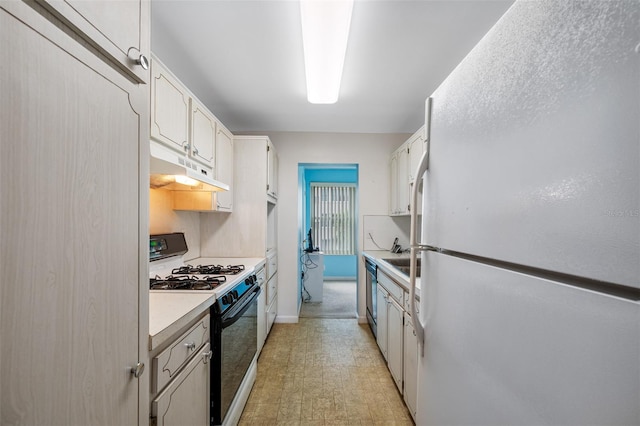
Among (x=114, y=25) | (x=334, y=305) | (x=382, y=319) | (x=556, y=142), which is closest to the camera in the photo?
(x=556, y=142)

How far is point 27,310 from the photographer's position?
1.65 feet

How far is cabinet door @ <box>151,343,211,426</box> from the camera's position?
958 mm

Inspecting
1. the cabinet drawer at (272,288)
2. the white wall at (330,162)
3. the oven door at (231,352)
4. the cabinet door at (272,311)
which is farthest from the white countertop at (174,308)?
the white wall at (330,162)

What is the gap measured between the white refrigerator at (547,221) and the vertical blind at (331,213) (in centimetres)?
508

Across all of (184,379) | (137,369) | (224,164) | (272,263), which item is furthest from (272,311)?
(137,369)

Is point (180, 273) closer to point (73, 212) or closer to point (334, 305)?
point (73, 212)

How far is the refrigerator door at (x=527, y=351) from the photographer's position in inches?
15.2

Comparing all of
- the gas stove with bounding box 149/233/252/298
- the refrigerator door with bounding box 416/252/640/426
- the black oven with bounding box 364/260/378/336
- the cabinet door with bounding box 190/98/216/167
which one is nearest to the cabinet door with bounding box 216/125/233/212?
the cabinet door with bounding box 190/98/216/167

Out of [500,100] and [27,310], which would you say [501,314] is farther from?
[27,310]

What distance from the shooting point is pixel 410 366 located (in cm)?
170

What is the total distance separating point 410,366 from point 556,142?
1.65 meters

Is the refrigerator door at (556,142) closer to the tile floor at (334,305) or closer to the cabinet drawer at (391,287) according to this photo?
the cabinet drawer at (391,287)

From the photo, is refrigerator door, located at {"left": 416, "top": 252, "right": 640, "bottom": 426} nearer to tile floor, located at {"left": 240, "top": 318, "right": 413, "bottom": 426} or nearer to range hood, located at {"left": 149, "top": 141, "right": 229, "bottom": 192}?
tile floor, located at {"left": 240, "top": 318, "right": 413, "bottom": 426}

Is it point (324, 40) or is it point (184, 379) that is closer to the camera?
point (184, 379)
